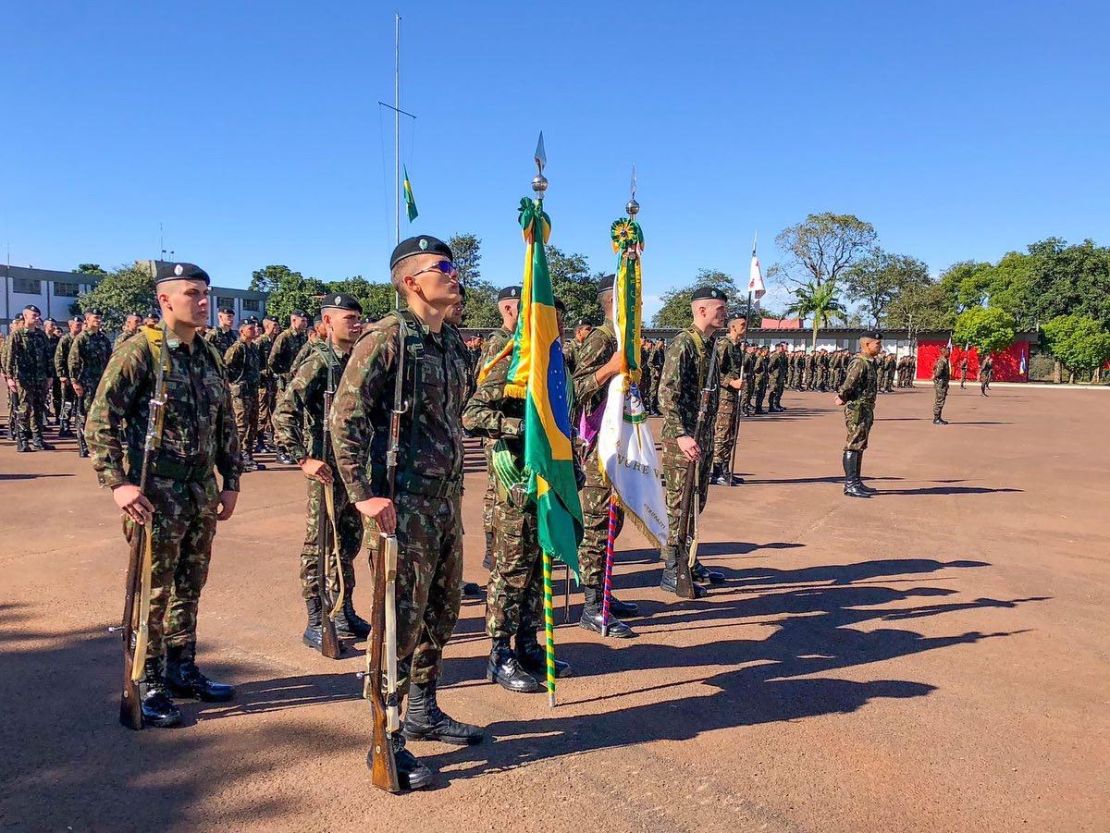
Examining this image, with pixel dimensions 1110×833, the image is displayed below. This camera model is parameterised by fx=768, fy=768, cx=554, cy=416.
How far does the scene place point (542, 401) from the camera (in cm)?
395

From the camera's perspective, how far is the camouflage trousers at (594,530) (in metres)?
5.38

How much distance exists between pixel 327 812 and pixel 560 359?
238 cm

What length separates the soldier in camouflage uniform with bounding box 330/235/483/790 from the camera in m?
3.20

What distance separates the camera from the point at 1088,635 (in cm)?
538

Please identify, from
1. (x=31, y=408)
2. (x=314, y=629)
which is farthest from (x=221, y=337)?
(x=314, y=629)

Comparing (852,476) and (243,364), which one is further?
(243,364)

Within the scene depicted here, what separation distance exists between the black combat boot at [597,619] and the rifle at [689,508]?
764 millimetres

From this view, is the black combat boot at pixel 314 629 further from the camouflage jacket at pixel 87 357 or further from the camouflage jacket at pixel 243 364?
the camouflage jacket at pixel 87 357

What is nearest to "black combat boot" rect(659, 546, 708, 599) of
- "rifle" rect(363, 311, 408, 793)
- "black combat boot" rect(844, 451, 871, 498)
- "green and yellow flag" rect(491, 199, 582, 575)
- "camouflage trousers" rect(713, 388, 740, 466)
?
"green and yellow flag" rect(491, 199, 582, 575)

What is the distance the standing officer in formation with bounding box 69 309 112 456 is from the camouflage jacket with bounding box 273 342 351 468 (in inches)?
346

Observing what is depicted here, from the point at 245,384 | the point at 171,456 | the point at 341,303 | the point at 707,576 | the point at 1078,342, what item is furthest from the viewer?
the point at 1078,342

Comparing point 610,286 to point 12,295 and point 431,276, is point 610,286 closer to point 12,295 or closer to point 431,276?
point 431,276

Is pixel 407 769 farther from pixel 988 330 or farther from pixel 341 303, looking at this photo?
pixel 988 330

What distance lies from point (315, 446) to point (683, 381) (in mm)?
2828
